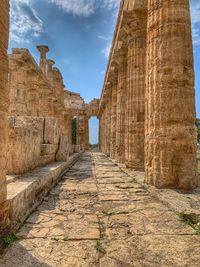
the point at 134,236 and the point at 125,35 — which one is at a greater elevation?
the point at 125,35

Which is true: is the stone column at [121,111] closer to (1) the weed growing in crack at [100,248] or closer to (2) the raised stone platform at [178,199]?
(2) the raised stone platform at [178,199]

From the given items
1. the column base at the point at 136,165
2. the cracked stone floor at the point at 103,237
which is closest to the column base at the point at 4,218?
the cracked stone floor at the point at 103,237

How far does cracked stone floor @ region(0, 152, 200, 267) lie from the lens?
2.27 m

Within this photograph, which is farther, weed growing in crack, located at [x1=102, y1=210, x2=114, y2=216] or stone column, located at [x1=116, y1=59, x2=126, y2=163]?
stone column, located at [x1=116, y1=59, x2=126, y2=163]

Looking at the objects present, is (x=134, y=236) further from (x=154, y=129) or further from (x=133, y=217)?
(x=154, y=129)

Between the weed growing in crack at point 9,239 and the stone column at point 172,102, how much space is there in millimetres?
3568

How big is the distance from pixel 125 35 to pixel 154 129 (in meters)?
6.10

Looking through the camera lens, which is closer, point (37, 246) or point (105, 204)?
point (37, 246)

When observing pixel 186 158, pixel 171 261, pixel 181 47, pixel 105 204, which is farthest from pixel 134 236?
pixel 181 47

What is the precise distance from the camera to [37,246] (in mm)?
2547

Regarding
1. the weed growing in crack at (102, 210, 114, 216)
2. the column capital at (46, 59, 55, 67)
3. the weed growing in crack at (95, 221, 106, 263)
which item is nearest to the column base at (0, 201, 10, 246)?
the weed growing in crack at (95, 221, 106, 263)

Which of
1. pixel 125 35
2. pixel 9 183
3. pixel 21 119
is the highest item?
pixel 125 35

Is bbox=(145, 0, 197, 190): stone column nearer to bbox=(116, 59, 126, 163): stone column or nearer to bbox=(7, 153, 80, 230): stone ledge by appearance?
bbox=(7, 153, 80, 230): stone ledge

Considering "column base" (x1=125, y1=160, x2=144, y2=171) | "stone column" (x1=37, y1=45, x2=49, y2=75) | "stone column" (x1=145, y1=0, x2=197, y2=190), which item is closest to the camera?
"stone column" (x1=145, y1=0, x2=197, y2=190)
